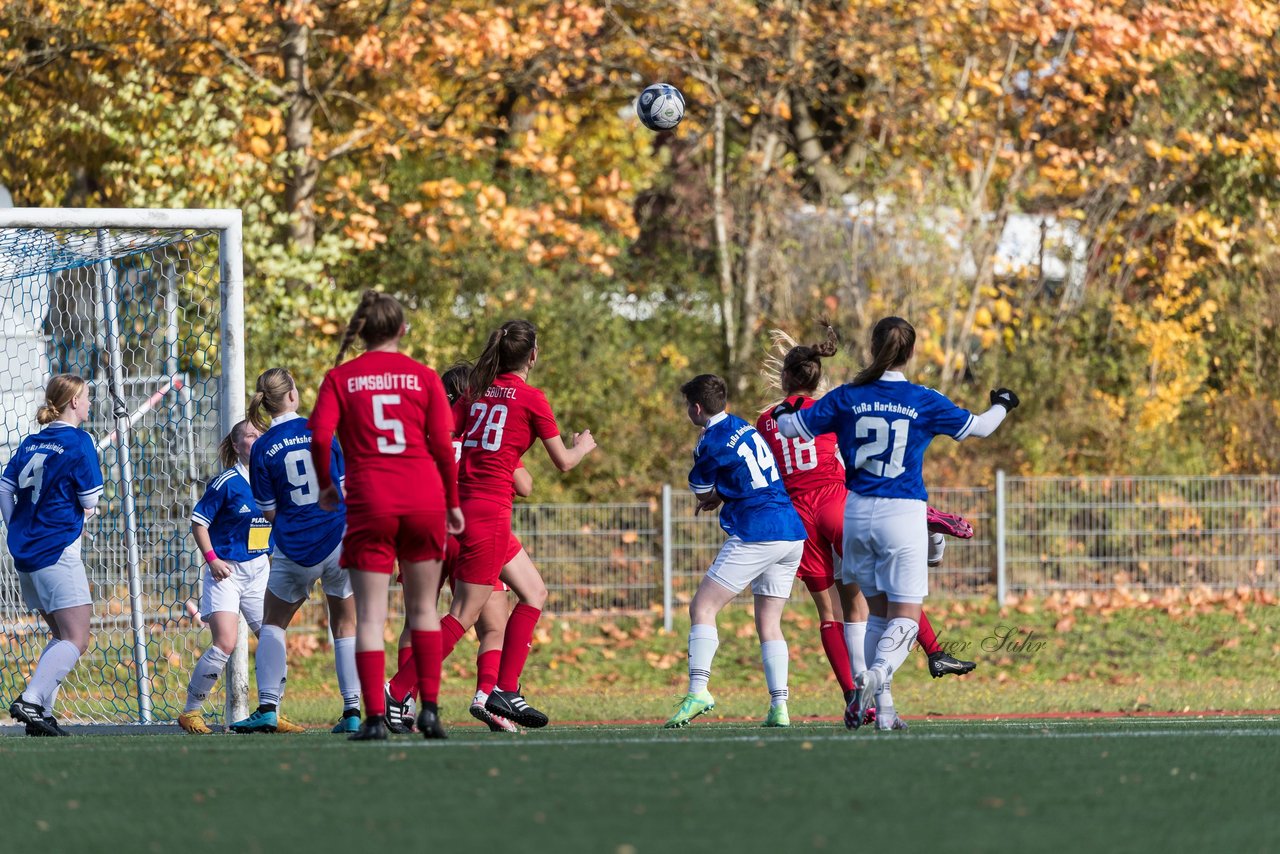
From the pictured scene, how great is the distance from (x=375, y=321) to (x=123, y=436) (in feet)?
13.4

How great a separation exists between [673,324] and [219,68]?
7121 millimetres

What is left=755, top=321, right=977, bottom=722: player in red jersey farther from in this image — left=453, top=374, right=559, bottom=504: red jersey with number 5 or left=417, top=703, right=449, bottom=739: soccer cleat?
left=417, top=703, right=449, bottom=739: soccer cleat

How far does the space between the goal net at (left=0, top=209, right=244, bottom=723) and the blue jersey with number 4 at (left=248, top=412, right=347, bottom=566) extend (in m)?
1.39

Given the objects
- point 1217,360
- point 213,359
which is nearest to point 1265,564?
point 1217,360

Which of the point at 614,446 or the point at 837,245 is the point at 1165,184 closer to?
the point at 837,245

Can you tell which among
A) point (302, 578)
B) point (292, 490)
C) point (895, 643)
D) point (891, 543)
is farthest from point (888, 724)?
point (292, 490)

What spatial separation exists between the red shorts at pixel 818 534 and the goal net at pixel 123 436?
10.7 ft

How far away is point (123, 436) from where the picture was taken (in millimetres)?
10484

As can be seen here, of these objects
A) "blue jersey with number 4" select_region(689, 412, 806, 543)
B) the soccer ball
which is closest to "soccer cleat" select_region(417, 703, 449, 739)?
"blue jersey with number 4" select_region(689, 412, 806, 543)

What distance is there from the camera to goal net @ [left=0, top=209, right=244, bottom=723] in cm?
992

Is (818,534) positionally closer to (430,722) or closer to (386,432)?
(430,722)

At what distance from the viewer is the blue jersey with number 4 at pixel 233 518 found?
29.8 ft

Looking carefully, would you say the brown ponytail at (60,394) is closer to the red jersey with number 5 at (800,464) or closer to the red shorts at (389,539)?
the red shorts at (389,539)

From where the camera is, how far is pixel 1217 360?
768 inches
